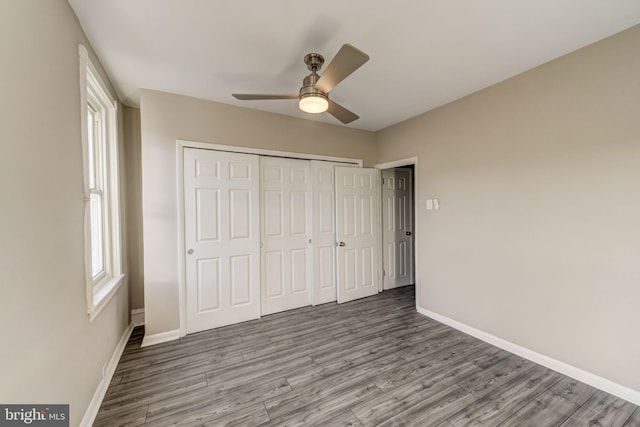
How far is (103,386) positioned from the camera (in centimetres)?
188

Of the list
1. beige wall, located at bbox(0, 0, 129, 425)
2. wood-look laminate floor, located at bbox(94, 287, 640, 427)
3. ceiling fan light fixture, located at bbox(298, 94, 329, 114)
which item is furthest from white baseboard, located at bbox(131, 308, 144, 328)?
ceiling fan light fixture, located at bbox(298, 94, 329, 114)

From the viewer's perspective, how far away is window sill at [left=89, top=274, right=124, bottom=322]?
1.74m

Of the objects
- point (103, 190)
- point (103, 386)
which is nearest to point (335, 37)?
point (103, 190)

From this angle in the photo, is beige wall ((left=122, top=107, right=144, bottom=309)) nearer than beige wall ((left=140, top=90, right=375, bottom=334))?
No

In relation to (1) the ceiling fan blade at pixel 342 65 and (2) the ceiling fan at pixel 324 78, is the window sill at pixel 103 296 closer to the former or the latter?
(2) the ceiling fan at pixel 324 78

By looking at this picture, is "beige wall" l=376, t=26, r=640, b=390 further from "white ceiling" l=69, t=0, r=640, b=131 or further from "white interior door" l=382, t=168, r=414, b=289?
"white interior door" l=382, t=168, r=414, b=289

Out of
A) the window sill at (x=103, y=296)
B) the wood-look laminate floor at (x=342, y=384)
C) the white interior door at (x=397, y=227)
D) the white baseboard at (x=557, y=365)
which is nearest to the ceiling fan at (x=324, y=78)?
the window sill at (x=103, y=296)

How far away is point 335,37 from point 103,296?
272cm

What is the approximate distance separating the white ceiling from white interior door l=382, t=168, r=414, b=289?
6.39 ft

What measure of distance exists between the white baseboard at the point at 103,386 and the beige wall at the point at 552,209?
340 centimetres

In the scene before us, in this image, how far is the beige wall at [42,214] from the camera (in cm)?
98

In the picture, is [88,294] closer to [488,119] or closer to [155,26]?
[155,26]

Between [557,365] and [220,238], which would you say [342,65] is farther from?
[557,365]

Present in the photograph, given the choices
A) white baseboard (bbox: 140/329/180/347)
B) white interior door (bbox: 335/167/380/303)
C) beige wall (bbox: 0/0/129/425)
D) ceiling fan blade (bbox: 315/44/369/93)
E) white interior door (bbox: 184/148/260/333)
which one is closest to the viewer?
beige wall (bbox: 0/0/129/425)
